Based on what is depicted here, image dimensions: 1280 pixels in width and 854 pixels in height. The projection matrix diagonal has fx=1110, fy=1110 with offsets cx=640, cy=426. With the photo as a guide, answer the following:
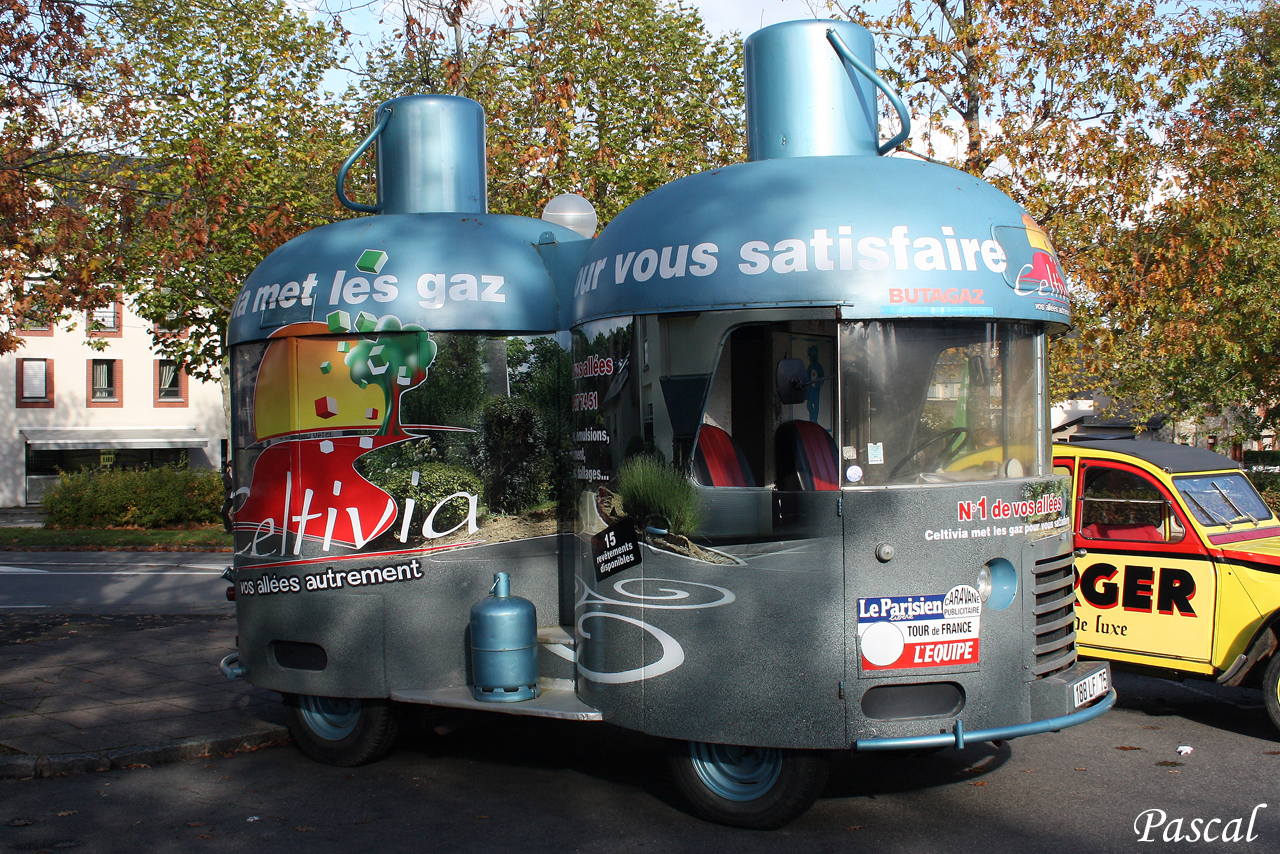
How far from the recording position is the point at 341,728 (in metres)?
6.72

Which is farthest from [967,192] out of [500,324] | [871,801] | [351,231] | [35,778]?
[35,778]

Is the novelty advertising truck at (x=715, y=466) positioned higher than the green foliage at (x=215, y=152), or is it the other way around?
the green foliage at (x=215, y=152)

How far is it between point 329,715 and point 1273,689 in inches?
229

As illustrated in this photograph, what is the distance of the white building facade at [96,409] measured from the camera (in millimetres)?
41875

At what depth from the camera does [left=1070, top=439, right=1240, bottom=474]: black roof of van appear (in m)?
7.64

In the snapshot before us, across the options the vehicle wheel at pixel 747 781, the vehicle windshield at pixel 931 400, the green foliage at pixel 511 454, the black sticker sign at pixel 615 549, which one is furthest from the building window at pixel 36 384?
the vehicle windshield at pixel 931 400

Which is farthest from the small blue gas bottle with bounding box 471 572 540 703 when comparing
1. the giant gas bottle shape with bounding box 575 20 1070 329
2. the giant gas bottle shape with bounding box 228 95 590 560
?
the giant gas bottle shape with bounding box 575 20 1070 329

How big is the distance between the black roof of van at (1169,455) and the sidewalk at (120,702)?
6073 millimetres

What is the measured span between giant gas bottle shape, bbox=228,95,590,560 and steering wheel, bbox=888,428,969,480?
2352 millimetres

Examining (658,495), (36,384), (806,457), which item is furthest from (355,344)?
(36,384)

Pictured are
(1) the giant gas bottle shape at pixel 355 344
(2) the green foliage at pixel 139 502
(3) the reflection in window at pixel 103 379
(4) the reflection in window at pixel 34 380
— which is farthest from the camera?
(3) the reflection in window at pixel 103 379

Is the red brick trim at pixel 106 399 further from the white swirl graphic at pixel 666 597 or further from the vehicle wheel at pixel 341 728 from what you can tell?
the white swirl graphic at pixel 666 597

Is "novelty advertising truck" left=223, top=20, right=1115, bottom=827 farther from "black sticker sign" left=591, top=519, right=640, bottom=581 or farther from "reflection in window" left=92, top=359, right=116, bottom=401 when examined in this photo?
"reflection in window" left=92, top=359, right=116, bottom=401

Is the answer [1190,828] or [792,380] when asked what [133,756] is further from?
[1190,828]
